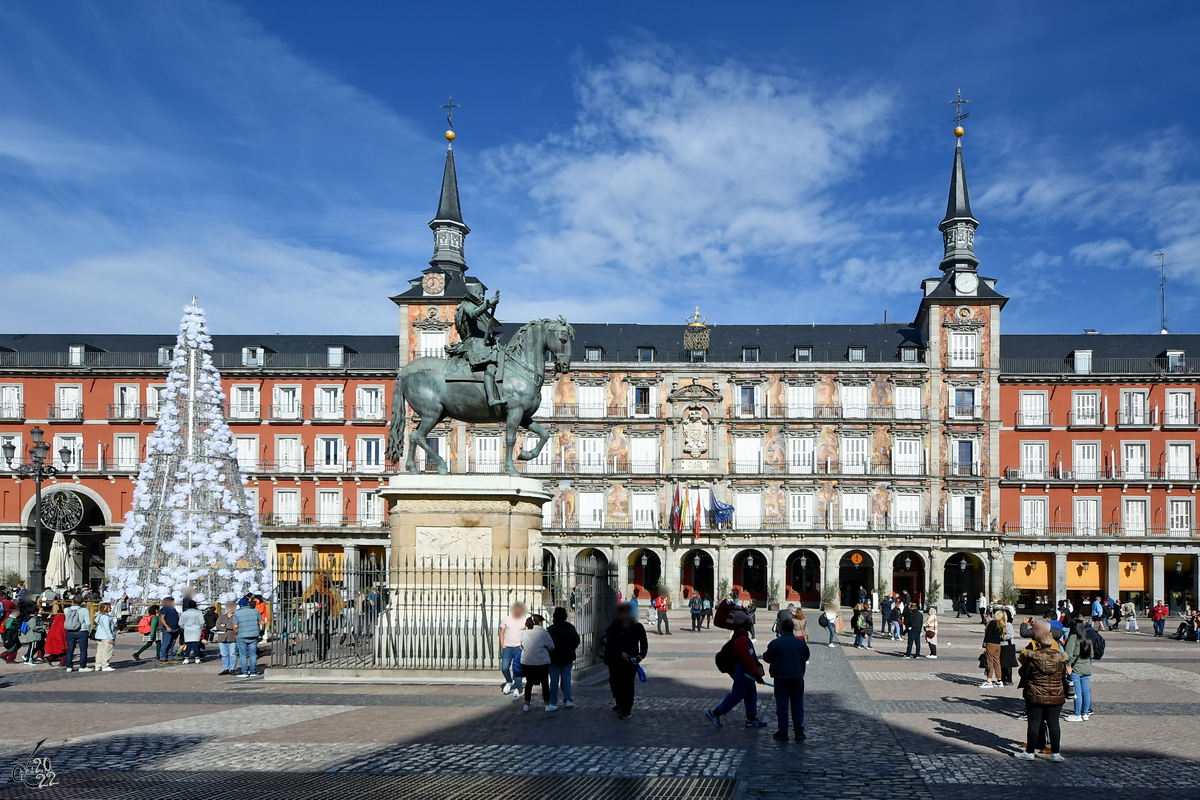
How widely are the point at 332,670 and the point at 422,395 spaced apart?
4728mm

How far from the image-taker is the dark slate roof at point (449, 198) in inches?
2442

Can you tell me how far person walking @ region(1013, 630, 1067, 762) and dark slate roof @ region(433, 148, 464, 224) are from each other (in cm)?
5375

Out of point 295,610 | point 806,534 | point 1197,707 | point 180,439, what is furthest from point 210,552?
point 806,534

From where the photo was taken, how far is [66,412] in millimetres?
59312

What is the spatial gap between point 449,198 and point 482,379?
4665 cm

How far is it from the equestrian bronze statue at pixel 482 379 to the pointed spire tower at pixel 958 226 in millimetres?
46765

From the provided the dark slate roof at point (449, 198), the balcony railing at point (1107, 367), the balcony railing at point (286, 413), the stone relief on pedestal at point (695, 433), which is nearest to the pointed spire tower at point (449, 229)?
the dark slate roof at point (449, 198)

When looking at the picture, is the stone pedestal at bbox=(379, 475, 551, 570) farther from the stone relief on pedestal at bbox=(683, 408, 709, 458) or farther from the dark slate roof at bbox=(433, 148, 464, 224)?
the dark slate roof at bbox=(433, 148, 464, 224)

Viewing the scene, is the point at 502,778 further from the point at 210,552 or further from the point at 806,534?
the point at 806,534

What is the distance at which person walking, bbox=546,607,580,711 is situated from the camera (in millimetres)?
13891

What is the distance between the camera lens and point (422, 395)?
1811 cm

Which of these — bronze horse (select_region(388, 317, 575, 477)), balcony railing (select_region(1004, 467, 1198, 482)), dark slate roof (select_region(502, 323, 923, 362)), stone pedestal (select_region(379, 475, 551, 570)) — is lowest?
stone pedestal (select_region(379, 475, 551, 570))

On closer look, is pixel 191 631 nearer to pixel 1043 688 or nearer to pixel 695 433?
pixel 1043 688

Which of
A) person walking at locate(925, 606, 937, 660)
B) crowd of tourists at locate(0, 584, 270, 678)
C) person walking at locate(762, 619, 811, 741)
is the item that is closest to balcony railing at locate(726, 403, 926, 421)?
person walking at locate(925, 606, 937, 660)
